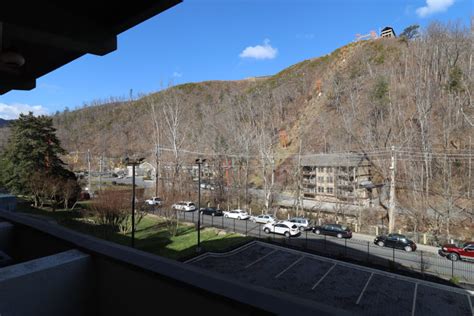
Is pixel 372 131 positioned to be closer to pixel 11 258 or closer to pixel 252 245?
pixel 252 245

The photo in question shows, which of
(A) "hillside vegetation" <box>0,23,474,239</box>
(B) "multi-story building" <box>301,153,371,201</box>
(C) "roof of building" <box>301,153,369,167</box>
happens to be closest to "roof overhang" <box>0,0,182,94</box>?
(A) "hillside vegetation" <box>0,23,474,239</box>

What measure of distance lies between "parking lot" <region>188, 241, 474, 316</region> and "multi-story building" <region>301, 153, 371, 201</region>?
53.4 feet

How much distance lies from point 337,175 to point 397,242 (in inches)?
577

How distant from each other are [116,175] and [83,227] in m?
47.3

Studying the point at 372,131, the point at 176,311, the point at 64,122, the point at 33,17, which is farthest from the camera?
the point at 64,122

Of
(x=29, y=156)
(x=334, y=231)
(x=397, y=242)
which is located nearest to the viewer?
(x=397, y=242)

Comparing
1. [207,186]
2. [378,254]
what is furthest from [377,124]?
[207,186]

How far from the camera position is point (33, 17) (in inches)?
104

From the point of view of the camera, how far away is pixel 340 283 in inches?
518

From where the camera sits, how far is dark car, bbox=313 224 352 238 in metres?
21.0

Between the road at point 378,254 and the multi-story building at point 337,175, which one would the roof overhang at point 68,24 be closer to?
the road at point 378,254

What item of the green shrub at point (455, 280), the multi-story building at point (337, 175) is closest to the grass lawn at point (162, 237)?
the green shrub at point (455, 280)

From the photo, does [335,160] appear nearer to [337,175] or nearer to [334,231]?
[337,175]

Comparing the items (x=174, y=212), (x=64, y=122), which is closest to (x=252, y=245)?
(x=174, y=212)
